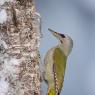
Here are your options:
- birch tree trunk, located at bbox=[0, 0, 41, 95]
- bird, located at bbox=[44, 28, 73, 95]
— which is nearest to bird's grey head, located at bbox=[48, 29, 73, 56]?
bird, located at bbox=[44, 28, 73, 95]

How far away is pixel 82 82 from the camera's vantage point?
17.1 m

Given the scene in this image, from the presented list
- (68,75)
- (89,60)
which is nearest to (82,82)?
(89,60)

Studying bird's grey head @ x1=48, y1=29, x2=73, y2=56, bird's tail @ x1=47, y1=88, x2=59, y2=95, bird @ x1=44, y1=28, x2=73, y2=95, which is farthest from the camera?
bird's grey head @ x1=48, y1=29, x2=73, y2=56

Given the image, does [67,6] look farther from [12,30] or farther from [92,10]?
[12,30]

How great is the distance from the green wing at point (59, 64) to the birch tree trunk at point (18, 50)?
579mm

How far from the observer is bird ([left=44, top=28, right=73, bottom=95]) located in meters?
8.59

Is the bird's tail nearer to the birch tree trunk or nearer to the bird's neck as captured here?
the birch tree trunk

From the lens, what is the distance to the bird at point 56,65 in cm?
859

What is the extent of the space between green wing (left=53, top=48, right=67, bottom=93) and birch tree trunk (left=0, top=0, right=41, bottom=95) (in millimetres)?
579

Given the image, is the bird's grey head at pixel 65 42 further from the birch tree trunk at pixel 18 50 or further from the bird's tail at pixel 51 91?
the birch tree trunk at pixel 18 50

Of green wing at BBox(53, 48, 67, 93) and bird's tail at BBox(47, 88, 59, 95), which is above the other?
green wing at BBox(53, 48, 67, 93)

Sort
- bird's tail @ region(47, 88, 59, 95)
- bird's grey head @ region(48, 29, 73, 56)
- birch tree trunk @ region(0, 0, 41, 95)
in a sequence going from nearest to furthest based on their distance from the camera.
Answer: birch tree trunk @ region(0, 0, 41, 95) < bird's tail @ region(47, 88, 59, 95) < bird's grey head @ region(48, 29, 73, 56)

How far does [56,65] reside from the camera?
877 centimetres

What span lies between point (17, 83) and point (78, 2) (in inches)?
441
